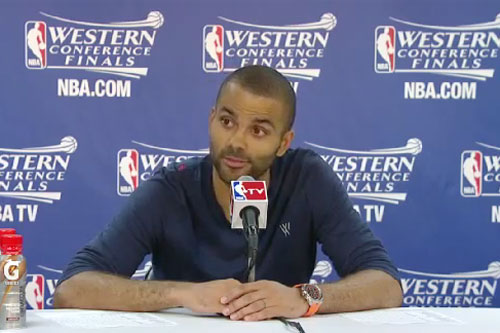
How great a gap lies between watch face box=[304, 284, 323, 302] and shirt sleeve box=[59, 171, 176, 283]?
0.49 metres

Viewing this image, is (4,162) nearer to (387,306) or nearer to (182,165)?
(182,165)

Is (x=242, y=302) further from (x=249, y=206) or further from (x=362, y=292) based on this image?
(x=362, y=292)

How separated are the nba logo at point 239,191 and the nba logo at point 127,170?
1455 millimetres

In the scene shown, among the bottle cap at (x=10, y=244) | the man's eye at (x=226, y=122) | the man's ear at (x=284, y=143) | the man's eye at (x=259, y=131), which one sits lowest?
the bottle cap at (x=10, y=244)

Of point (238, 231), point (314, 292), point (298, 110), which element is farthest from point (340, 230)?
A: point (298, 110)

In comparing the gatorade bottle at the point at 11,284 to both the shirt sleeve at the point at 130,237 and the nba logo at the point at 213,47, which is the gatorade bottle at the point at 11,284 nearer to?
the shirt sleeve at the point at 130,237

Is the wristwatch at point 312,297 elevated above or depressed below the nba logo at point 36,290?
above

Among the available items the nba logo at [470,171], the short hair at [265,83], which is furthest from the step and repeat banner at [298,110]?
the short hair at [265,83]

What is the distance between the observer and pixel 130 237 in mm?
1929

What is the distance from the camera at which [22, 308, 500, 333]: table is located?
4.91 ft

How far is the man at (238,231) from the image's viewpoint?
5.78 ft

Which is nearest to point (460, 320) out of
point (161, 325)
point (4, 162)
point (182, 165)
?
point (161, 325)

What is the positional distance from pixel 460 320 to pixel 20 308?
939mm

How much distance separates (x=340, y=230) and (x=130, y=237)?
0.57 m
